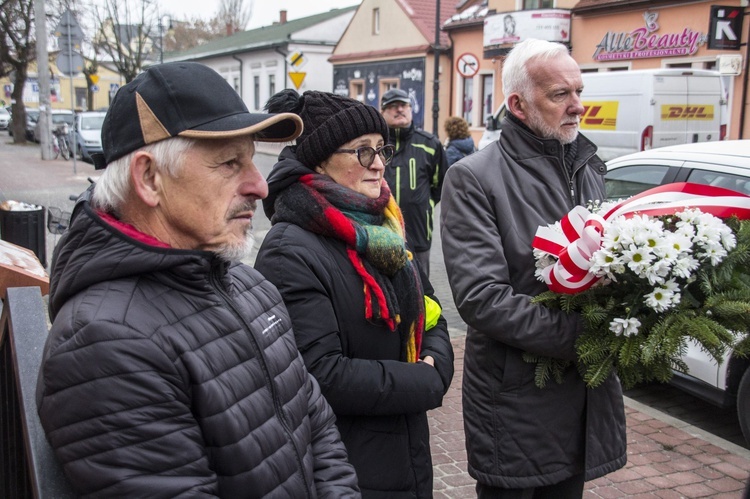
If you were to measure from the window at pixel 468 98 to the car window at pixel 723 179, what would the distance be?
24124mm

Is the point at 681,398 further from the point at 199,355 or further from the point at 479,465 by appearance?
the point at 199,355

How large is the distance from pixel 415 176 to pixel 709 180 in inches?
96.3

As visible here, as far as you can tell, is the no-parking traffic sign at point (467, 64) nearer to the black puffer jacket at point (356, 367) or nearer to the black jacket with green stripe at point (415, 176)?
the black jacket with green stripe at point (415, 176)

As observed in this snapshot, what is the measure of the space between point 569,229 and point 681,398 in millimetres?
3940

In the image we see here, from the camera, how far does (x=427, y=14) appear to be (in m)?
32.6

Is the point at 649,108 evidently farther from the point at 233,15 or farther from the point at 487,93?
the point at 233,15

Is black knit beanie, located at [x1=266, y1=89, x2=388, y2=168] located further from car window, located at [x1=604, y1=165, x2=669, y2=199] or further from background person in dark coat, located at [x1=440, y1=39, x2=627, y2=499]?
car window, located at [x1=604, y1=165, x2=669, y2=199]

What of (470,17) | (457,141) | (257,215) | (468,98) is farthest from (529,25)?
(457,141)

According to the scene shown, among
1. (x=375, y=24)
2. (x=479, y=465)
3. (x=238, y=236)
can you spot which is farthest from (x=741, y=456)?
(x=375, y=24)

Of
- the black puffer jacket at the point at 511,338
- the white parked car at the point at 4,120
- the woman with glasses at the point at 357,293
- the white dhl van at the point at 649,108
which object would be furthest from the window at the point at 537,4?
the white parked car at the point at 4,120

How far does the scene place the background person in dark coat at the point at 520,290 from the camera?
2650mm

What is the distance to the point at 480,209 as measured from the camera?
105 inches

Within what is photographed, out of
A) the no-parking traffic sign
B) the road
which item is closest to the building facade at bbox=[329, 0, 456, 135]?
the no-parking traffic sign

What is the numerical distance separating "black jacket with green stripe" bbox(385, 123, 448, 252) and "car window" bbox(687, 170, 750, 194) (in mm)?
2136
